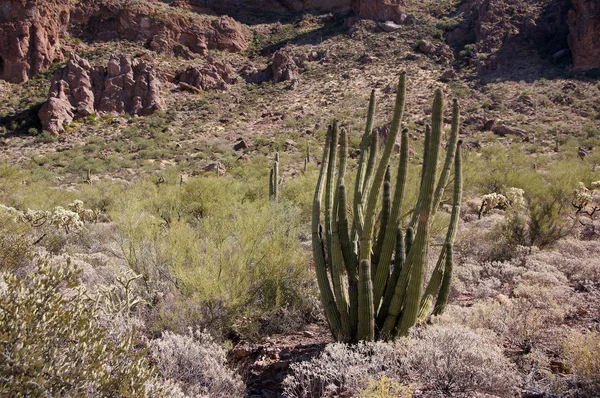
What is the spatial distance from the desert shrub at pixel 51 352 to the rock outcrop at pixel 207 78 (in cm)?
4139

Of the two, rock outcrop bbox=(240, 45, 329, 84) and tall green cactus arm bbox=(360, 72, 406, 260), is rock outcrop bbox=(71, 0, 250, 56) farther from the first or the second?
tall green cactus arm bbox=(360, 72, 406, 260)

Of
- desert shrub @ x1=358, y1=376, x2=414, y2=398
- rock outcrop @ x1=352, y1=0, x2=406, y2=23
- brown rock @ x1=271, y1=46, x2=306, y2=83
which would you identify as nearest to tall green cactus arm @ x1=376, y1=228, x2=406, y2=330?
desert shrub @ x1=358, y1=376, x2=414, y2=398

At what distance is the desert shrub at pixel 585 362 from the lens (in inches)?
134

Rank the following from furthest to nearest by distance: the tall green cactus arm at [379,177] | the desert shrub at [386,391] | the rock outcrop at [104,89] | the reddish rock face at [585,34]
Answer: the reddish rock face at [585,34], the rock outcrop at [104,89], the tall green cactus arm at [379,177], the desert shrub at [386,391]

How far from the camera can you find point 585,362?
351cm

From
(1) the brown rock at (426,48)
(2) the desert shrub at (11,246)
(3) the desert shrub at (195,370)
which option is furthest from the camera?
(1) the brown rock at (426,48)

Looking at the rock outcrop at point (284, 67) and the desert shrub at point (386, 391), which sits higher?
the rock outcrop at point (284, 67)

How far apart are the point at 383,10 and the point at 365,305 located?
53631 mm

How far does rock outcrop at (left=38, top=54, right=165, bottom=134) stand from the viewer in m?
35.8

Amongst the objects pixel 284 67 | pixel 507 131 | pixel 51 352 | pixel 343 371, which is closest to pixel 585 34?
pixel 507 131

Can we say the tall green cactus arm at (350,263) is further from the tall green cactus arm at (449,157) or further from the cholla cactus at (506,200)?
the cholla cactus at (506,200)

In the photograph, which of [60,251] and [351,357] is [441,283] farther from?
[60,251]

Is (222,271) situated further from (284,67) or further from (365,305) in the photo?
(284,67)

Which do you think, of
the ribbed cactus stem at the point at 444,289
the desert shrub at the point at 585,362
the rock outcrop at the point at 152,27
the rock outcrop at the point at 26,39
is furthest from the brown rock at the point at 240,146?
the desert shrub at the point at 585,362
